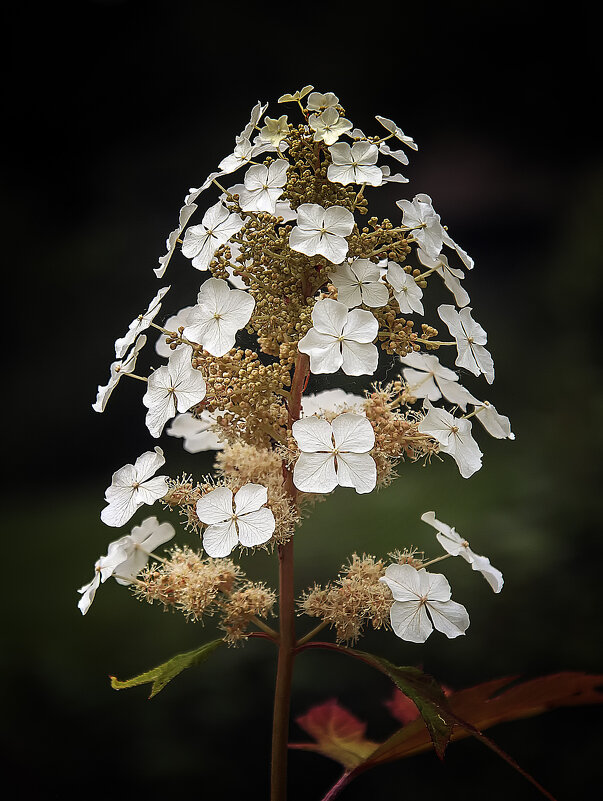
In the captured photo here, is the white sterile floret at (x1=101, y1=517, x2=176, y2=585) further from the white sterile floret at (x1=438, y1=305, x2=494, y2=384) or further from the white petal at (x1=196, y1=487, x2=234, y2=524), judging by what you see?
the white sterile floret at (x1=438, y1=305, x2=494, y2=384)

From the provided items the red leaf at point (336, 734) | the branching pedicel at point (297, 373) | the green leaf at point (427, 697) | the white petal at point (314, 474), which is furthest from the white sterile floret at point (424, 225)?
the red leaf at point (336, 734)

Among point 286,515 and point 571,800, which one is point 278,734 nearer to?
point 286,515

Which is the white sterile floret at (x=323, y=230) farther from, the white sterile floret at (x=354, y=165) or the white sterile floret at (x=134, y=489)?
the white sterile floret at (x=134, y=489)

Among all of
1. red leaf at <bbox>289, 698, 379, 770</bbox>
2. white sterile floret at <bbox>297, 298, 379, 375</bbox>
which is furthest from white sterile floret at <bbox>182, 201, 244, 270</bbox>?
red leaf at <bbox>289, 698, 379, 770</bbox>

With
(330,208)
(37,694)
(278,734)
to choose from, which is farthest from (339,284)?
(37,694)

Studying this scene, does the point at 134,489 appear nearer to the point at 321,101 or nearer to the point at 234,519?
the point at 234,519

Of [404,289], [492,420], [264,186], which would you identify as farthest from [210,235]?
[492,420]
